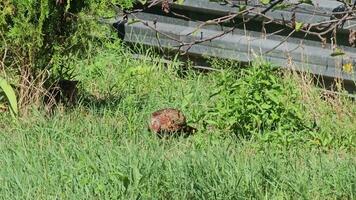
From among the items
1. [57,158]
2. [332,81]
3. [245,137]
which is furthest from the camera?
[332,81]

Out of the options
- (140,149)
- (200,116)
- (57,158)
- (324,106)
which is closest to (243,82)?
(200,116)

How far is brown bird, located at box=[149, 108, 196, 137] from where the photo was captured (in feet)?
19.3

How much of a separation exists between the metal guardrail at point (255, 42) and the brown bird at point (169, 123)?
1.00 m

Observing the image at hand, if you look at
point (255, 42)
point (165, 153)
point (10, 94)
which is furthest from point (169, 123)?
point (255, 42)

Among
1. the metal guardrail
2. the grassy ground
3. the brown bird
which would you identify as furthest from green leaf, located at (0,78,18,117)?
the metal guardrail

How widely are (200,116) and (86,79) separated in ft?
5.94

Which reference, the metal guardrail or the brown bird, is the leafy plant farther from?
the metal guardrail

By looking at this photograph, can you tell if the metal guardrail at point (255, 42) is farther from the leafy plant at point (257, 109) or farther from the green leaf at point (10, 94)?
the green leaf at point (10, 94)

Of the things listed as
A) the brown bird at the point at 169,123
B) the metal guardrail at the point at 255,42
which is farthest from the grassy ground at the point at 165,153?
the metal guardrail at the point at 255,42

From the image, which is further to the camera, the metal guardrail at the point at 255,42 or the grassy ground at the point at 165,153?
the metal guardrail at the point at 255,42

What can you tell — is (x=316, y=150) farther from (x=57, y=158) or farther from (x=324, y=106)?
(x=57, y=158)

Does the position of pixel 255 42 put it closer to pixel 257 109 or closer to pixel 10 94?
pixel 257 109

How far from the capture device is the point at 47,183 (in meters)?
4.72

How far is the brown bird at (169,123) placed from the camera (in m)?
5.87
